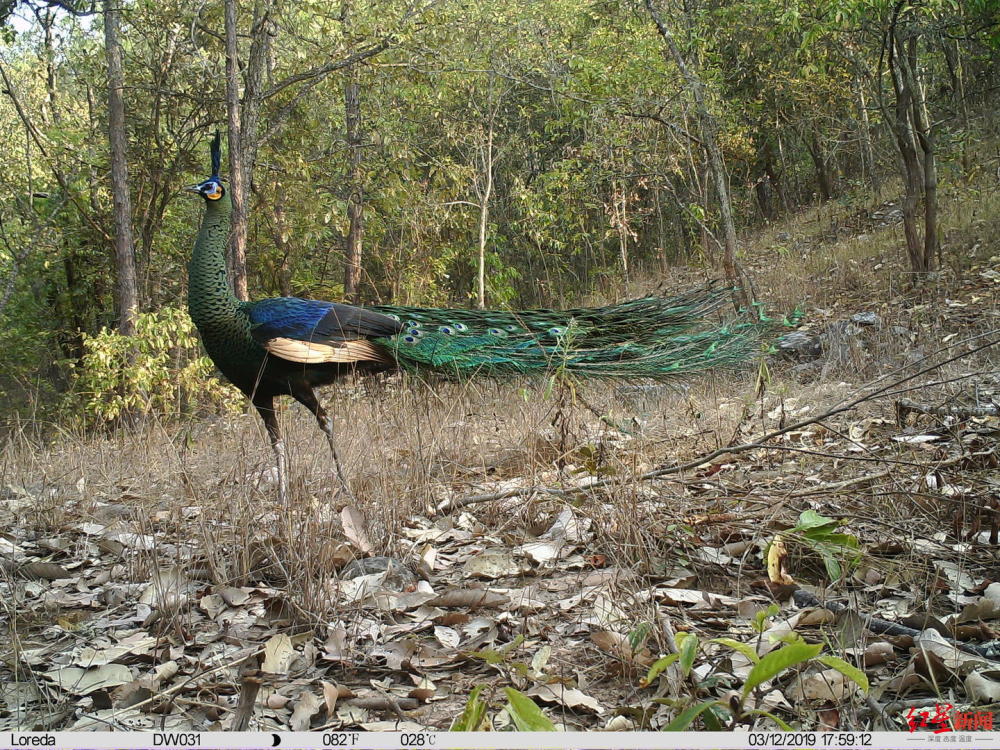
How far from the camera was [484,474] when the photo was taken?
13.2ft

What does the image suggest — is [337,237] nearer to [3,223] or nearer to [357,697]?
[3,223]

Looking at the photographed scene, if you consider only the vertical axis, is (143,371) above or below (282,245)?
below

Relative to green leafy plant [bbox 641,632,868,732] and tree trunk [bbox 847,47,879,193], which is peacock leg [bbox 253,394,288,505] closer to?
green leafy plant [bbox 641,632,868,732]

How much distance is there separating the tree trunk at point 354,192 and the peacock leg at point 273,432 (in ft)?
25.2

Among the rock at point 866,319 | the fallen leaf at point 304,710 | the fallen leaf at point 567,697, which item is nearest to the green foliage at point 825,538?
the fallen leaf at point 567,697

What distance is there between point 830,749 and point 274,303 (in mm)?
3674

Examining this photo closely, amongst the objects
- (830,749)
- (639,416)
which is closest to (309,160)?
(639,416)

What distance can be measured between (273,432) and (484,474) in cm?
122

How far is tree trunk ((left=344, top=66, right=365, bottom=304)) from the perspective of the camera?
11.9 m

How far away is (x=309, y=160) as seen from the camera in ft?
39.4

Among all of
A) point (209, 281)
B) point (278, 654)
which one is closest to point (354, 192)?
point (209, 281)

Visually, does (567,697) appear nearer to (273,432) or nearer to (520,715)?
(520,715)
